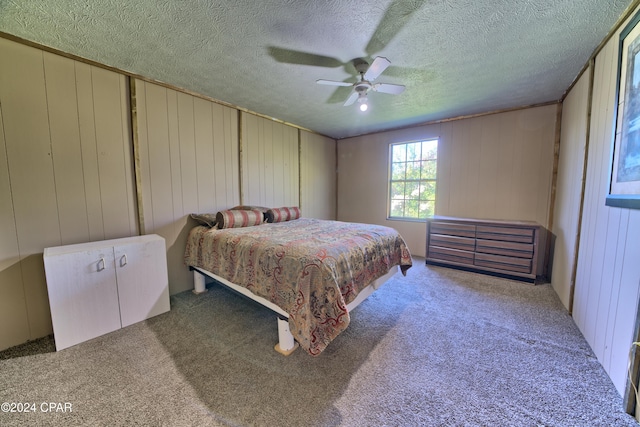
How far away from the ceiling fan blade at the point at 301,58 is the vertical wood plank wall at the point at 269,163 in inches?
63.1

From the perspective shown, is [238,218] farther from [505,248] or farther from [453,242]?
[505,248]

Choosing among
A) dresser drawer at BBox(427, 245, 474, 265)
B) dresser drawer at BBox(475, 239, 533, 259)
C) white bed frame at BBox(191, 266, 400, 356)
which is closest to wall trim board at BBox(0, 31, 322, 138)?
white bed frame at BBox(191, 266, 400, 356)

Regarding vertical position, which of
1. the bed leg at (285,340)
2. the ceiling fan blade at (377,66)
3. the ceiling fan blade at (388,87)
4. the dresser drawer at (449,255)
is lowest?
the bed leg at (285,340)

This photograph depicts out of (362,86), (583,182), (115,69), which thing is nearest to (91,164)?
(115,69)

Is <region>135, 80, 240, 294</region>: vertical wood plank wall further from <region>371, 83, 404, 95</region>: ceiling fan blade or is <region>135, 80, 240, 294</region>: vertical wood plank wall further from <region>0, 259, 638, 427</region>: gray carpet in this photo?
<region>371, 83, 404, 95</region>: ceiling fan blade

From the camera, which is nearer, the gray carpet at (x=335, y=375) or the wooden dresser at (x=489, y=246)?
the gray carpet at (x=335, y=375)

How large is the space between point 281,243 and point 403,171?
345 centimetres

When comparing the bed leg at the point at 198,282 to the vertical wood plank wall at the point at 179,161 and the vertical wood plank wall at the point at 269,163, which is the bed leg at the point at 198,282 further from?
the vertical wood plank wall at the point at 269,163

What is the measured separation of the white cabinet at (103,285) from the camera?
1868 millimetres

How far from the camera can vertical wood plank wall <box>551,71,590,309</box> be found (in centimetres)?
235

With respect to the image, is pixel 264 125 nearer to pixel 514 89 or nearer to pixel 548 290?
pixel 514 89

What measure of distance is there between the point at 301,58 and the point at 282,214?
2084 mm

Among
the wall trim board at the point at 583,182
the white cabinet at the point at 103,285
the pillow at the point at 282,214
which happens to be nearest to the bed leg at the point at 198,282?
the white cabinet at the point at 103,285

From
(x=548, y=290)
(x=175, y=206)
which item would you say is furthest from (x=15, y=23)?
(x=548, y=290)
